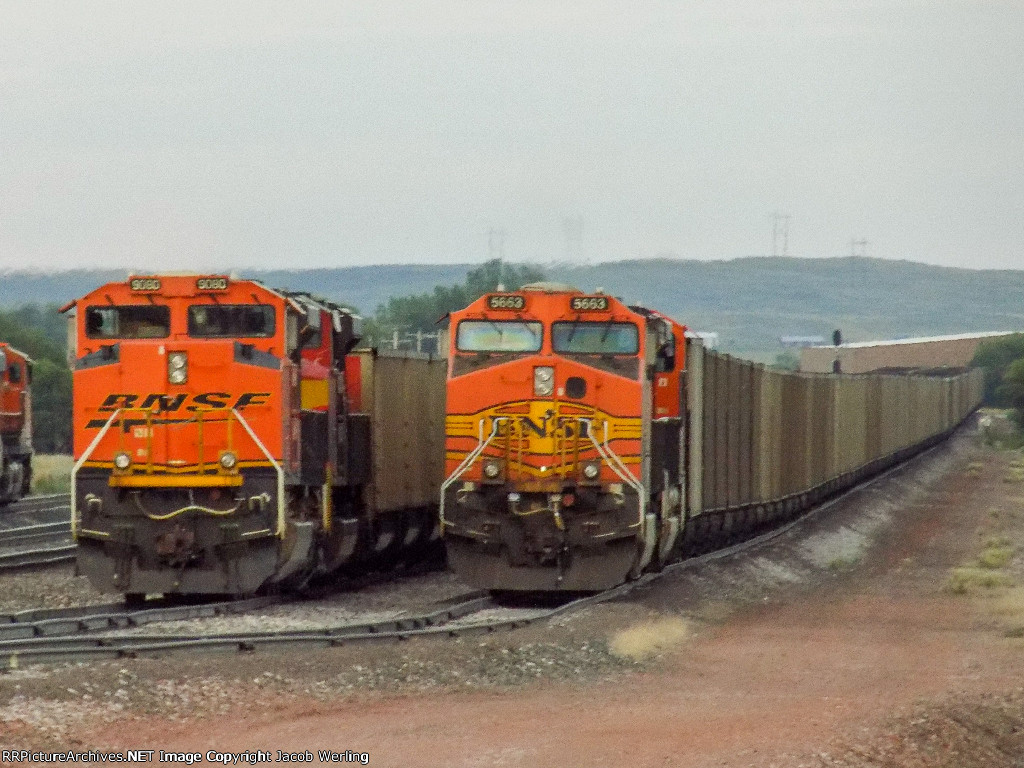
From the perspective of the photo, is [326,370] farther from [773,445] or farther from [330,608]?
[773,445]

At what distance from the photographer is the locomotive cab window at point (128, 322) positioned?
58.0 feet

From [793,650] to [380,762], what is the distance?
7099 mm

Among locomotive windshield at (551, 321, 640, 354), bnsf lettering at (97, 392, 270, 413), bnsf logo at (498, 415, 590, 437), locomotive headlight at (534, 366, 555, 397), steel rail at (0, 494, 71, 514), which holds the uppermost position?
locomotive windshield at (551, 321, 640, 354)

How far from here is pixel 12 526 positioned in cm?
3253

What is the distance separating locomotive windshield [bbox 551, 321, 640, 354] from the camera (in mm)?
19078

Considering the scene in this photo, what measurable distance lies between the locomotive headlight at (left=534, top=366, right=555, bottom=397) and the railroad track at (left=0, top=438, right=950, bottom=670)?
7.46 ft

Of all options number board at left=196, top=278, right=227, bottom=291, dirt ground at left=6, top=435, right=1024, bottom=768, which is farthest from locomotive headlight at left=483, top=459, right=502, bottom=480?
number board at left=196, top=278, right=227, bottom=291

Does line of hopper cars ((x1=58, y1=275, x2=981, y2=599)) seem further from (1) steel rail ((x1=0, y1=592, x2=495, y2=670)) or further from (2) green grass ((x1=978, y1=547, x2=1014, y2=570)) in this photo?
(2) green grass ((x1=978, y1=547, x2=1014, y2=570))

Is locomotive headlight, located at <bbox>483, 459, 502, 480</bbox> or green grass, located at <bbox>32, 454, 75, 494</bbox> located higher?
locomotive headlight, located at <bbox>483, 459, 502, 480</bbox>

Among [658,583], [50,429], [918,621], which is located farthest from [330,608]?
[50,429]

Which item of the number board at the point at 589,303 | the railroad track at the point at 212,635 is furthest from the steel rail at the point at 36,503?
the number board at the point at 589,303

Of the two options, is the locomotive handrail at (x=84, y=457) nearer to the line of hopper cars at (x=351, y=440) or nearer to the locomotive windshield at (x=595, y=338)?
the line of hopper cars at (x=351, y=440)

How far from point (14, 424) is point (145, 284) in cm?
1741

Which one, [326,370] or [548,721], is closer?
[548,721]
